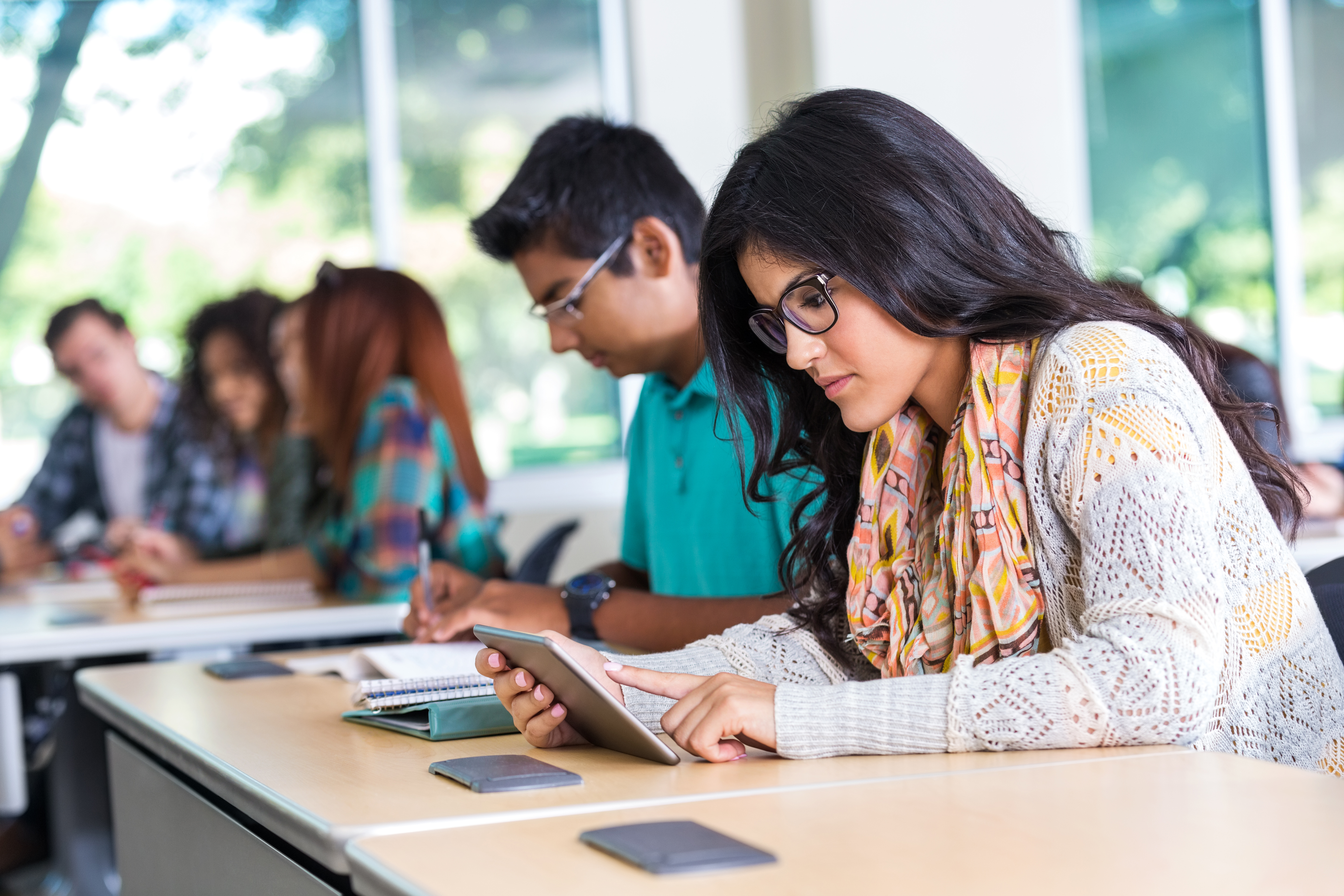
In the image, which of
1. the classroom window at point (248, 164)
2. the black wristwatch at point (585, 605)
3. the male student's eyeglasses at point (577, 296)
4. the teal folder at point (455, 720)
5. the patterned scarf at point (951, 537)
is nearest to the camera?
the patterned scarf at point (951, 537)

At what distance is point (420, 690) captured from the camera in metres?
1.42

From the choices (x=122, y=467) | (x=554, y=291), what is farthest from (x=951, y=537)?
(x=122, y=467)

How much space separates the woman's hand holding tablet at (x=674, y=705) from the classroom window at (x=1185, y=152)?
409 centimetres

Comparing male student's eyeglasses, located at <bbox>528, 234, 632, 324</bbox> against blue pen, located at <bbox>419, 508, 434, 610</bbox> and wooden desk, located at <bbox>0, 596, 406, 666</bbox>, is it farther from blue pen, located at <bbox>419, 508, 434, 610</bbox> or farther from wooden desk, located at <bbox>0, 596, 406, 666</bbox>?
wooden desk, located at <bbox>0, 596, 406, 666</bbox>

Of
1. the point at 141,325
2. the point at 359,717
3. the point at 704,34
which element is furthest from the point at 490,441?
the point at 359,717

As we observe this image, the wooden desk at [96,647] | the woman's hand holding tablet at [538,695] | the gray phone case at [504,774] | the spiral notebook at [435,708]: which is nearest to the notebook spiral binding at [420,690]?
the spiral notebook at [435,708]

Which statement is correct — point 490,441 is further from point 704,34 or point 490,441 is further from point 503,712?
point 503,712

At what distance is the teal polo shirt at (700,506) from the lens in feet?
6.38

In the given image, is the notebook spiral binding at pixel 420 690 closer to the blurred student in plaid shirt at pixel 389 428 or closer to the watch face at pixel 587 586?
the watch face at pixel 587 586

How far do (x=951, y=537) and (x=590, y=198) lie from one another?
3.14 feet

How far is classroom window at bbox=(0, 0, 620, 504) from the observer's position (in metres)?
4.45

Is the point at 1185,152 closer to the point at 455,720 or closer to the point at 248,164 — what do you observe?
the point at 248,164

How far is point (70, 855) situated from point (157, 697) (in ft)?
3.72

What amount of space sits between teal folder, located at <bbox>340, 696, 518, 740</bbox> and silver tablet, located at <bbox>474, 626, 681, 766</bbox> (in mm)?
96
